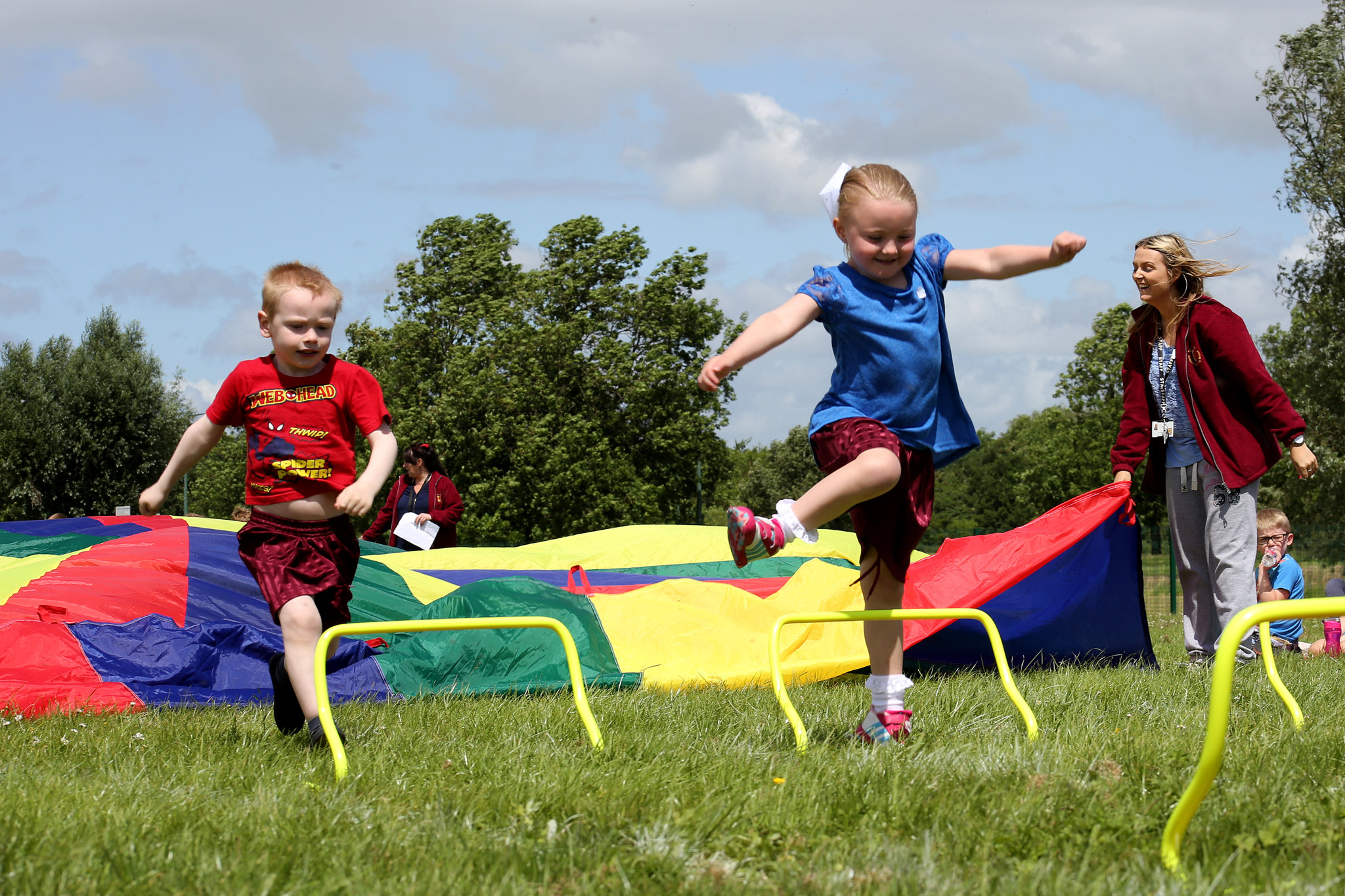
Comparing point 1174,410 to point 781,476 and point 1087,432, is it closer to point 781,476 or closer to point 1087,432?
point 1087,432

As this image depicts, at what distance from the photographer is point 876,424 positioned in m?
3.60

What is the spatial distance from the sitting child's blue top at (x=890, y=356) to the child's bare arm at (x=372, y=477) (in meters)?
1.37

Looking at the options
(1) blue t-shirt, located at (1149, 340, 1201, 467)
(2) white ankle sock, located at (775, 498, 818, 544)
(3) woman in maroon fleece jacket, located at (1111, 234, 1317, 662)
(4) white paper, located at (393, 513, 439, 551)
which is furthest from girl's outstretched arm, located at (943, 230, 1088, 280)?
(4) white paper, located at (393, 513, 439, 551)

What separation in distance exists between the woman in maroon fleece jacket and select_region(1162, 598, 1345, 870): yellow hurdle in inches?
138

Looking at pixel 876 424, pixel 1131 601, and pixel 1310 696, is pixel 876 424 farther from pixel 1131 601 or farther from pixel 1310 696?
pixel 1131 601

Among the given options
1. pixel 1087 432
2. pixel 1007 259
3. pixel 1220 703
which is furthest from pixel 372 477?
pixel 1087 432

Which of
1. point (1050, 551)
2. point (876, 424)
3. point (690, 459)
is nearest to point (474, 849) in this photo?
point (876, 424)

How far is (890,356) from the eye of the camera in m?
3.61

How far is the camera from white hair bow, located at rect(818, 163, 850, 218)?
3.74m

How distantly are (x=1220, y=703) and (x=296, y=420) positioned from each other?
9.52ft

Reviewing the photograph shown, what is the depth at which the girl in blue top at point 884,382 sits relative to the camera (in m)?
3.52

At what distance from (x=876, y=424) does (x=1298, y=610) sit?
1586 millimetres

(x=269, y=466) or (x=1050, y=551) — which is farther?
(x=1050, y=551)

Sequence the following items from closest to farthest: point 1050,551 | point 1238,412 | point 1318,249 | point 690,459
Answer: point 1238,412 < point 1050,551 < point 1318,249 < point 690,459
